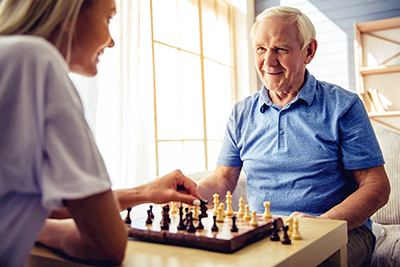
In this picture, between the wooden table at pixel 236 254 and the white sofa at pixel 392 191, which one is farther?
the white sofa at pixel 392 191

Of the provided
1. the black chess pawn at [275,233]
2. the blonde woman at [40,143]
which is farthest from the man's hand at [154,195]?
the blonde woman at [40,143]

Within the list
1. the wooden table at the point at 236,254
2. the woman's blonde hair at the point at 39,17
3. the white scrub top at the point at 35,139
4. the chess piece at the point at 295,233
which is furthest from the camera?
the chess piece at the point at 295,233

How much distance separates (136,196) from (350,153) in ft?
3.33

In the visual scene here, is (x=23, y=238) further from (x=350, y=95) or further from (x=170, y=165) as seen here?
(x=170, y=165)

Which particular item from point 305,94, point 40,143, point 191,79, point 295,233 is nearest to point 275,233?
point 295,233

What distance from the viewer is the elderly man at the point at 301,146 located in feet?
5.66

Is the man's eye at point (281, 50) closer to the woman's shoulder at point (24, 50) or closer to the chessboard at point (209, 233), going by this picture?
the chessboard at point (209, 233)

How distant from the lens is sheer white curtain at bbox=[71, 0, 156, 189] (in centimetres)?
236

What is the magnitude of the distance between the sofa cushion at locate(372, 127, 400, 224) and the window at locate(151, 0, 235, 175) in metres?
1.56

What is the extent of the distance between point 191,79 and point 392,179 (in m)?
1.87

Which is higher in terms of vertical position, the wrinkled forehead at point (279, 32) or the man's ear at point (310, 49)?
the wrinkled forehead at point (279, 32)

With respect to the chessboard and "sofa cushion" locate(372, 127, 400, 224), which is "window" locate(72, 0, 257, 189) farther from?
"sofa cushion" locate(372, 127, 400, 224)

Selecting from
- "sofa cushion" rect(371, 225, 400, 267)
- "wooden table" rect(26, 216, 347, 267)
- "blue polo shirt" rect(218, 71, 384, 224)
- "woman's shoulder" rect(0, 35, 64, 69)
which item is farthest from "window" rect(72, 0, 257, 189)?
"woman's shoulder" rect(0, 35, 64, 69)

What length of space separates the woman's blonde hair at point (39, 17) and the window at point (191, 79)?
222 cm
